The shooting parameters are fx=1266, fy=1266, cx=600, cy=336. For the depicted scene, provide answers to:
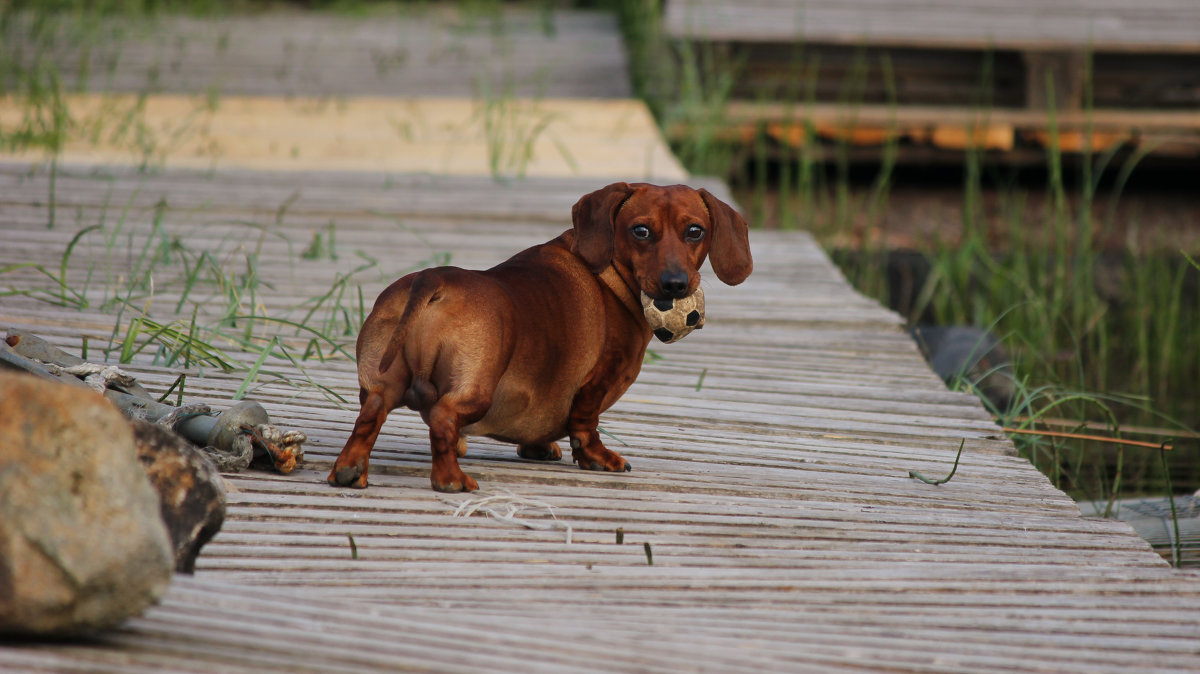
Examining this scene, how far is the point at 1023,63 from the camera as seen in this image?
24.9 feet

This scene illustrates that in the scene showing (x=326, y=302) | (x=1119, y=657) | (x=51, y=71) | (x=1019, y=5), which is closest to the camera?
(x=1119, y=657)

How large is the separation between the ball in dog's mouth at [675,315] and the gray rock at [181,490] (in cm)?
79

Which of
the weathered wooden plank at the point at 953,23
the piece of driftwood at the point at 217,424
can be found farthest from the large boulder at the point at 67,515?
the weathered wooden plank at the point at 953,23

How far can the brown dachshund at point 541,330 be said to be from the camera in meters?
1.95

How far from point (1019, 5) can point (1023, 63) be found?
1.15 ft

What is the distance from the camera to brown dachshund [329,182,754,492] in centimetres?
195

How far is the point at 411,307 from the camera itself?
6.39 ft

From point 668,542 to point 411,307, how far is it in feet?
1.75

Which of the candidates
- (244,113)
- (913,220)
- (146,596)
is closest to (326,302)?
(146,596)

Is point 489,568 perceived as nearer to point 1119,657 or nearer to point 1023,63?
point 1119,657

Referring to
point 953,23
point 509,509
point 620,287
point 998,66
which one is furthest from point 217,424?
point 998,66

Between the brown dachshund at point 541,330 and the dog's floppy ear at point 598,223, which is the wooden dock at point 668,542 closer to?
the brown dachshund at point 541,330

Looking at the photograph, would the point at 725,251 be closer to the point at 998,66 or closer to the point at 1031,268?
the point at 1031,268

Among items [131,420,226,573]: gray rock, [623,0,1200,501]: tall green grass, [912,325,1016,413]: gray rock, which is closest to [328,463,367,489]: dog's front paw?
[131,420,226,573]: gray rock
